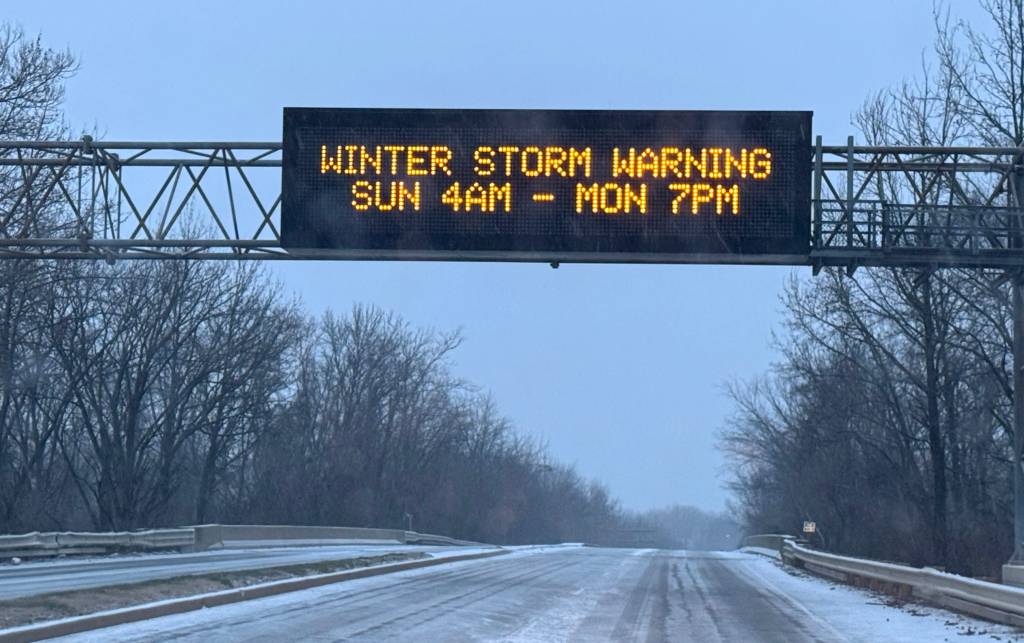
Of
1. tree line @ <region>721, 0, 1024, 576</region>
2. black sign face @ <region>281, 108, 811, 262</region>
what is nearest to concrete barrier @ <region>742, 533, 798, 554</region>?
tree line @ <region>721, 0, 1024, 576</region>

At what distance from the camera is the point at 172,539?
37.9 meters

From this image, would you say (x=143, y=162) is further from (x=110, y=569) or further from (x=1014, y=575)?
(x=1014, y=575)

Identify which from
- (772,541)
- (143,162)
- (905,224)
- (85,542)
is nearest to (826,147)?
(905,224)

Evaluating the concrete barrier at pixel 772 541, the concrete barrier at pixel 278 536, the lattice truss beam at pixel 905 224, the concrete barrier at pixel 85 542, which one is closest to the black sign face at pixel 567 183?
the lattice truss beam at pixel 905 224

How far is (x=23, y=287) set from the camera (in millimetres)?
43938

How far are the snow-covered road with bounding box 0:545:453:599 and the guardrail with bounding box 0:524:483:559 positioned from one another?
0.83m

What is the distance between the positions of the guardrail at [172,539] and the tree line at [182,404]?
786 cm

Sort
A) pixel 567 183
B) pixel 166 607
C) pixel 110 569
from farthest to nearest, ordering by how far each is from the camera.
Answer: pixel 110 569 → pixel 567 183 → pixel 166 607

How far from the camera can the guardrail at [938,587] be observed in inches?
680

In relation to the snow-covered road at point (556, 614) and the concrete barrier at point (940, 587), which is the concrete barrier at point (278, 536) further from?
the concrete barrier at point (940, 587)

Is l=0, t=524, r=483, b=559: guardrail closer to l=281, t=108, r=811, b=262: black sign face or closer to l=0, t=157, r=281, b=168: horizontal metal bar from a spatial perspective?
l=0, t=157, r=281, b=168: horizontal metal bar

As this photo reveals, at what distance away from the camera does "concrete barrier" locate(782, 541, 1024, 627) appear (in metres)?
17.2

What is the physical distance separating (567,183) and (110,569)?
1264 cm

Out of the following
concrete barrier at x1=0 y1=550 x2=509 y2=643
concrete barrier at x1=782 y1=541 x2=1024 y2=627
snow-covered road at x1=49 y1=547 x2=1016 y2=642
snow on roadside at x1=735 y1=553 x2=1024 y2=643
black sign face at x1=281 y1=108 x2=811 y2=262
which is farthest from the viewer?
black sign face at x1=281 y1=108 x2=811 y2=262
